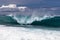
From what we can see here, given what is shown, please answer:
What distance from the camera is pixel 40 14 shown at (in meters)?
1.71

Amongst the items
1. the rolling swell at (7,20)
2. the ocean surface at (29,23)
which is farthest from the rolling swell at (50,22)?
the rolling swell at (7,20)

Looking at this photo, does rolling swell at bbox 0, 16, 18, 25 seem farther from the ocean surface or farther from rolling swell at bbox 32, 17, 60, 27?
rolling swell at bbox 32, 17, 60, 27

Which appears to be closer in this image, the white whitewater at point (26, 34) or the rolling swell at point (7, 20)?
the white whitewater at point (26, 34)

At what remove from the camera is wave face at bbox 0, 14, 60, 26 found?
5.58 feet

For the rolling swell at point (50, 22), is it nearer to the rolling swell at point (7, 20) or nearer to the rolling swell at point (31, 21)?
the rolling swell at point (31, 21)

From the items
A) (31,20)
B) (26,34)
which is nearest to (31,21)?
(31,20)

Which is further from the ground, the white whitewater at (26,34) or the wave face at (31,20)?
the wave face at (31,20)

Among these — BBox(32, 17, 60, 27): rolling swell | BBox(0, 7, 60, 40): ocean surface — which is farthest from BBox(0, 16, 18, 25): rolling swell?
BBox(32, 17, 60, 27): rolling swell

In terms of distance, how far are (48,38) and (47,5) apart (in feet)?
1.13

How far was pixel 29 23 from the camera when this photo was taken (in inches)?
68.2

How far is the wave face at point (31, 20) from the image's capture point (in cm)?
170

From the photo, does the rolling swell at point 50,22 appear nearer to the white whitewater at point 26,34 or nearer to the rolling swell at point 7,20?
the white whitewater at point 26,34

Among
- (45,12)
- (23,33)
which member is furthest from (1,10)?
(45,12)

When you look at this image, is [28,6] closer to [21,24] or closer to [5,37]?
[21,24]
